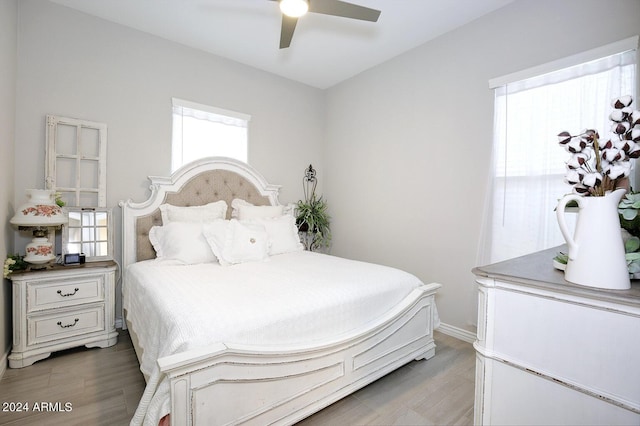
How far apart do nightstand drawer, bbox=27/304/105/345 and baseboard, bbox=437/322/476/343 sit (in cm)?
297

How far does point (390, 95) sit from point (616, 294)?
3.03m

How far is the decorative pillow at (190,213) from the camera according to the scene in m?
2.88

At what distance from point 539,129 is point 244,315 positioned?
2.46m

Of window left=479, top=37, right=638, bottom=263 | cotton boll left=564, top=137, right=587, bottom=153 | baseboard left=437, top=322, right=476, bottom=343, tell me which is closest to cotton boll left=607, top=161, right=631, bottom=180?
cotton boll left=564, top=137, right=587, bottom=153

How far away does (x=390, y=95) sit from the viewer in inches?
133

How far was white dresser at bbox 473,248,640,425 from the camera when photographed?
75 cm

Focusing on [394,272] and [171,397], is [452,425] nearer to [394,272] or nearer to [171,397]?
[394,272]

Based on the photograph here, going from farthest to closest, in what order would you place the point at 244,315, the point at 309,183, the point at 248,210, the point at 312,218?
1. the point at 309,183
2. the point at 312,218
3. the point at 248,210
4. the point at 244,315

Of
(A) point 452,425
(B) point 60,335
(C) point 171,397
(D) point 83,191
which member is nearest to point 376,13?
(C) point 171,397

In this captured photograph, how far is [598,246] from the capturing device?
2.81ft

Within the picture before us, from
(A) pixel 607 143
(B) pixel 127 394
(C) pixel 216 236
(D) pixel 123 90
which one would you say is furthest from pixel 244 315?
(D) pixel 123 90

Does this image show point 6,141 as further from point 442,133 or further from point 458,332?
point 458,332

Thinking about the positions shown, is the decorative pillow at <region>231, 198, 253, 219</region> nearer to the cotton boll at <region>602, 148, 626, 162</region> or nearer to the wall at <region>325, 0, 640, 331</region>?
the wall at <region>325, 0, 640, 331</region>

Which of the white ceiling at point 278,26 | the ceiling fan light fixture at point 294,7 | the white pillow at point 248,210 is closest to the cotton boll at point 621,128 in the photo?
the ceiling fan light fixture at point 294,7
